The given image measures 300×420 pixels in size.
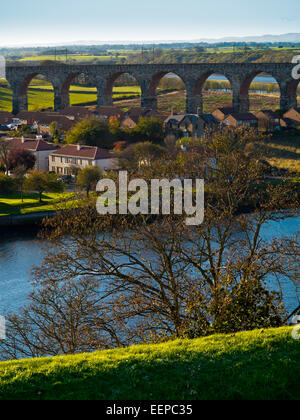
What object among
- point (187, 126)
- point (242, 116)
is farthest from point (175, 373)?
point (242, 116)

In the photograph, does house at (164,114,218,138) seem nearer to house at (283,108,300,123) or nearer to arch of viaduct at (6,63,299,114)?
arch of viaduct at (6,63,299,114)

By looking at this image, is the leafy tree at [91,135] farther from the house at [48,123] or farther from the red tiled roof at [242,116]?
the red tiled roof at [242,116]

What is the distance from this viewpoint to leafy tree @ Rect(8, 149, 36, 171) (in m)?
33.9

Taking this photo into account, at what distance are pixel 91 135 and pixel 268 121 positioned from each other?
12.6m

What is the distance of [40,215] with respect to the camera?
26688 mm

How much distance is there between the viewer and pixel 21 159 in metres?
34.1

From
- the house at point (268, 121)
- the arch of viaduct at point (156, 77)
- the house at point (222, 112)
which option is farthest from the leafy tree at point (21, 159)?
the arch of viaduct at point (156, 77)

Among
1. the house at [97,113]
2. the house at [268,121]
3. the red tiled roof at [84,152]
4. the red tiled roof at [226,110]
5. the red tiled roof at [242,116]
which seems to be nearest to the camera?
the red tiled roof at [84,152]

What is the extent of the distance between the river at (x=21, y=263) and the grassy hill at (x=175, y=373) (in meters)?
6.34

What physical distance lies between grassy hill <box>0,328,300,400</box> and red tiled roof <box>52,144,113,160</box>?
87.4 ft

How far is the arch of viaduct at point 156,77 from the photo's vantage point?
1817 inches

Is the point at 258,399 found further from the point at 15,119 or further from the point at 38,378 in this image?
the point at 15,119
